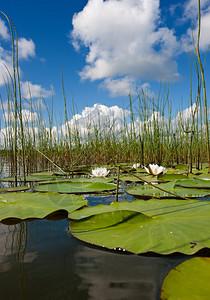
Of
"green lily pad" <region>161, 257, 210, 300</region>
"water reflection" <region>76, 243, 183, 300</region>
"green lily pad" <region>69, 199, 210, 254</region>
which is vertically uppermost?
"green lily pad" <region>69, 199, 210, 254</region>

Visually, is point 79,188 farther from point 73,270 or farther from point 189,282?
point 189,282

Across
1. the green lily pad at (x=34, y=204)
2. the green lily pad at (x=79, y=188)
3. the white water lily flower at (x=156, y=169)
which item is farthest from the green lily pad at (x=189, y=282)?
the white water lily flower at (x=156, y=169)

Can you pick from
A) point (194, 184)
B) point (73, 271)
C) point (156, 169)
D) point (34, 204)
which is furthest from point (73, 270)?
point (156, 169)

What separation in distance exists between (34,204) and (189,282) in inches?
31.8

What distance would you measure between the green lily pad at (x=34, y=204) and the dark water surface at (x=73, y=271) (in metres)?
0.20

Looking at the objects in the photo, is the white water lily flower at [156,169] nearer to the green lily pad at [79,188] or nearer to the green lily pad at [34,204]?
the green lily pad at [79,188]

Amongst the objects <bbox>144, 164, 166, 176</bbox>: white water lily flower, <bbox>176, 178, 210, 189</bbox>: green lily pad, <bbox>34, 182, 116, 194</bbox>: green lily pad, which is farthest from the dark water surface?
<bbox>144, 164, 166, 176</bbox>: white water lily flower

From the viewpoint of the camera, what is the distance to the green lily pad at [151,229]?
0.56 meters

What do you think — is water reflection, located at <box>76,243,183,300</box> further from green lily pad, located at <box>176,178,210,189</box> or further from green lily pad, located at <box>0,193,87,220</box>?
green lily pad, located at <box>176,178,210,189</box>

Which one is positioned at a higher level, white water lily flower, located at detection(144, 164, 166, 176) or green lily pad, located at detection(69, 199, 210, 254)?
white water lily flower, located at detection(144, 164, 166, 176)

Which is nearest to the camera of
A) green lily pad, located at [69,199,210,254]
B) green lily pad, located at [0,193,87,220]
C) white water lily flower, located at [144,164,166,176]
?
green lily pad, located at [69,199,210,254]

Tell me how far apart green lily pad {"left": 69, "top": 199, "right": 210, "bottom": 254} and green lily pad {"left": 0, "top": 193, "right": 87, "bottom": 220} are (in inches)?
5.1

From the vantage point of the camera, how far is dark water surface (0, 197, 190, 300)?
0.42m

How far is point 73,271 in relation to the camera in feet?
1.62
